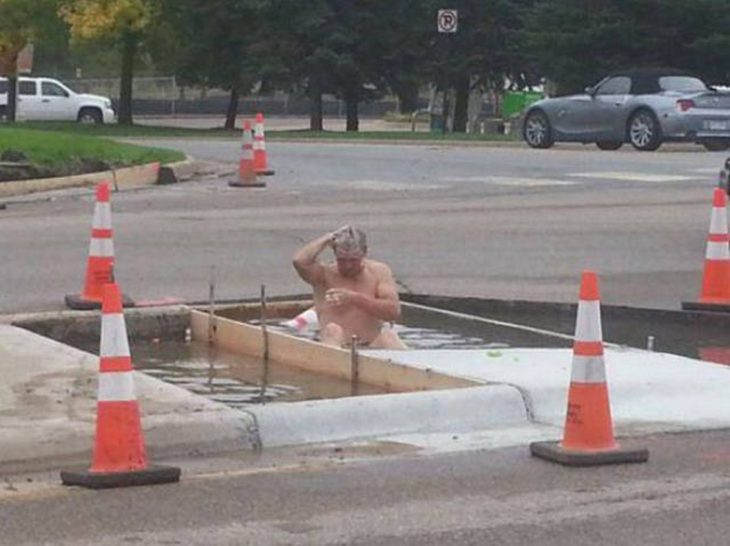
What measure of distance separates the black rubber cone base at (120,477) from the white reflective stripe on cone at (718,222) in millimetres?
6011

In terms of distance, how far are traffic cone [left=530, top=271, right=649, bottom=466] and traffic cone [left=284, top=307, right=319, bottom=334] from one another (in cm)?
352

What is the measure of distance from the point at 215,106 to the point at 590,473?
7448 cm

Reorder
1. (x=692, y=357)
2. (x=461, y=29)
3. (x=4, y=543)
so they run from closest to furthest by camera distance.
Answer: (x=4, y=543) → (x=692, y=357) → (x=461, y=29)

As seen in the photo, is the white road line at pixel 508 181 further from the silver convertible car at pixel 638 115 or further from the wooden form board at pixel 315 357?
the wooden form board at pixel 315 357

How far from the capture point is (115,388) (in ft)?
24.5

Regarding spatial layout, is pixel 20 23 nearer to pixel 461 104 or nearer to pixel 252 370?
pixel 461 104

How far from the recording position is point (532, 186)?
23531mm

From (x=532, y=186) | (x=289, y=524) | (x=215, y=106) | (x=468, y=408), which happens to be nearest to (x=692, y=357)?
(x=468, y=408)

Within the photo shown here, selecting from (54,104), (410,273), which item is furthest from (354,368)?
(54,104)

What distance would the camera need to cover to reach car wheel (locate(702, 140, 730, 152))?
31.5 m

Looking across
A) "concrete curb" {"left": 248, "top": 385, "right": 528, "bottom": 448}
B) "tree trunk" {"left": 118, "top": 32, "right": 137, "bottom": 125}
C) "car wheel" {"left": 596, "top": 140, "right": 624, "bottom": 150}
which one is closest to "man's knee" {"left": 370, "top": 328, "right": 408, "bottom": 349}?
"concrete curb" {"left": 248, "top": 385, "right": 528, "bottom": 448}

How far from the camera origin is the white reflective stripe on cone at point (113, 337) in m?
7.48

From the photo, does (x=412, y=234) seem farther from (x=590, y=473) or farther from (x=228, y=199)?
(x=590, y=473)

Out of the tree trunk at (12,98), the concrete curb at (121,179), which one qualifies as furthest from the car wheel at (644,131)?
the tree trunk at (12,98)
